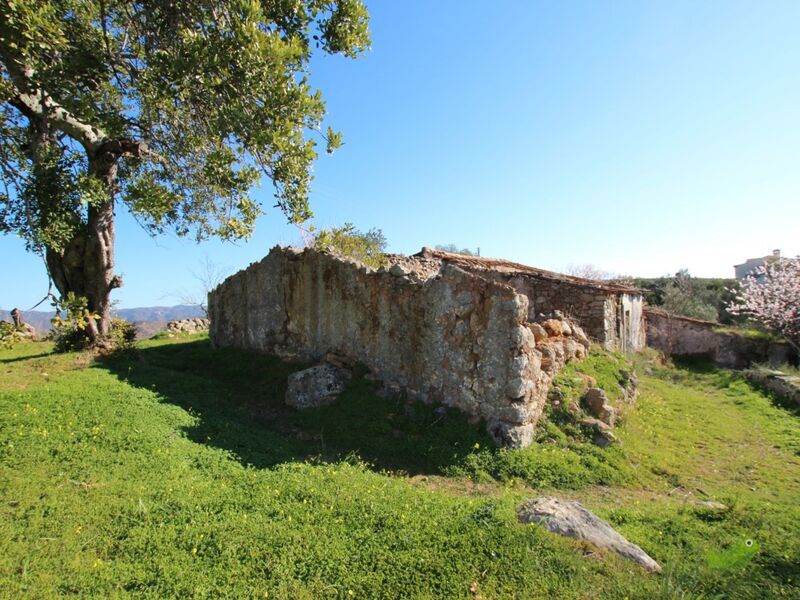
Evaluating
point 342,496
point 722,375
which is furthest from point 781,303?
point 342,496

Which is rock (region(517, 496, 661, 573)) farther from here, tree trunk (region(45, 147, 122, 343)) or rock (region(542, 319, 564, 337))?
tree trunk (region(45, 147, 122, 343))

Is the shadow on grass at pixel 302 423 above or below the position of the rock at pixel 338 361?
below

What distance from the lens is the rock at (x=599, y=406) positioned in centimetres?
808

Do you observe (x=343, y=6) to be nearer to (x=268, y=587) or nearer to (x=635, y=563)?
(x=268, y=587)

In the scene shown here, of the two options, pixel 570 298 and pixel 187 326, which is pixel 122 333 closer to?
pixel 187 326

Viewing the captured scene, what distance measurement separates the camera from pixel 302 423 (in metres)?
8.16

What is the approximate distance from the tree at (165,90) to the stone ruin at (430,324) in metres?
2.69

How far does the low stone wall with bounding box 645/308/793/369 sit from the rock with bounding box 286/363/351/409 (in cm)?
1510

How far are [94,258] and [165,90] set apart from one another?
5871 mm

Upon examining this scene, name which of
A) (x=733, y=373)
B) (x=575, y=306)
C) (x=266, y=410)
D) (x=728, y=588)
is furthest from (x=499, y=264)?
(x=728, y=588)

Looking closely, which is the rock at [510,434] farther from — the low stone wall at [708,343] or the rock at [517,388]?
the low stone wall at [708,343]

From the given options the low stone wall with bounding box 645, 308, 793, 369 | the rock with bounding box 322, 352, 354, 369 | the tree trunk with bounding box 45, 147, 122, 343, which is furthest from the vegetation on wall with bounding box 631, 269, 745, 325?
the tree trunk with bounding box 45, 147, 122, 343

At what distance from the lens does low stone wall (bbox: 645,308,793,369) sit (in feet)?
56.1

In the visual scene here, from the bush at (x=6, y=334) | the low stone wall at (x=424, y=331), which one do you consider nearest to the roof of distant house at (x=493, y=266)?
the low stone wall at (x=424, y=331)
